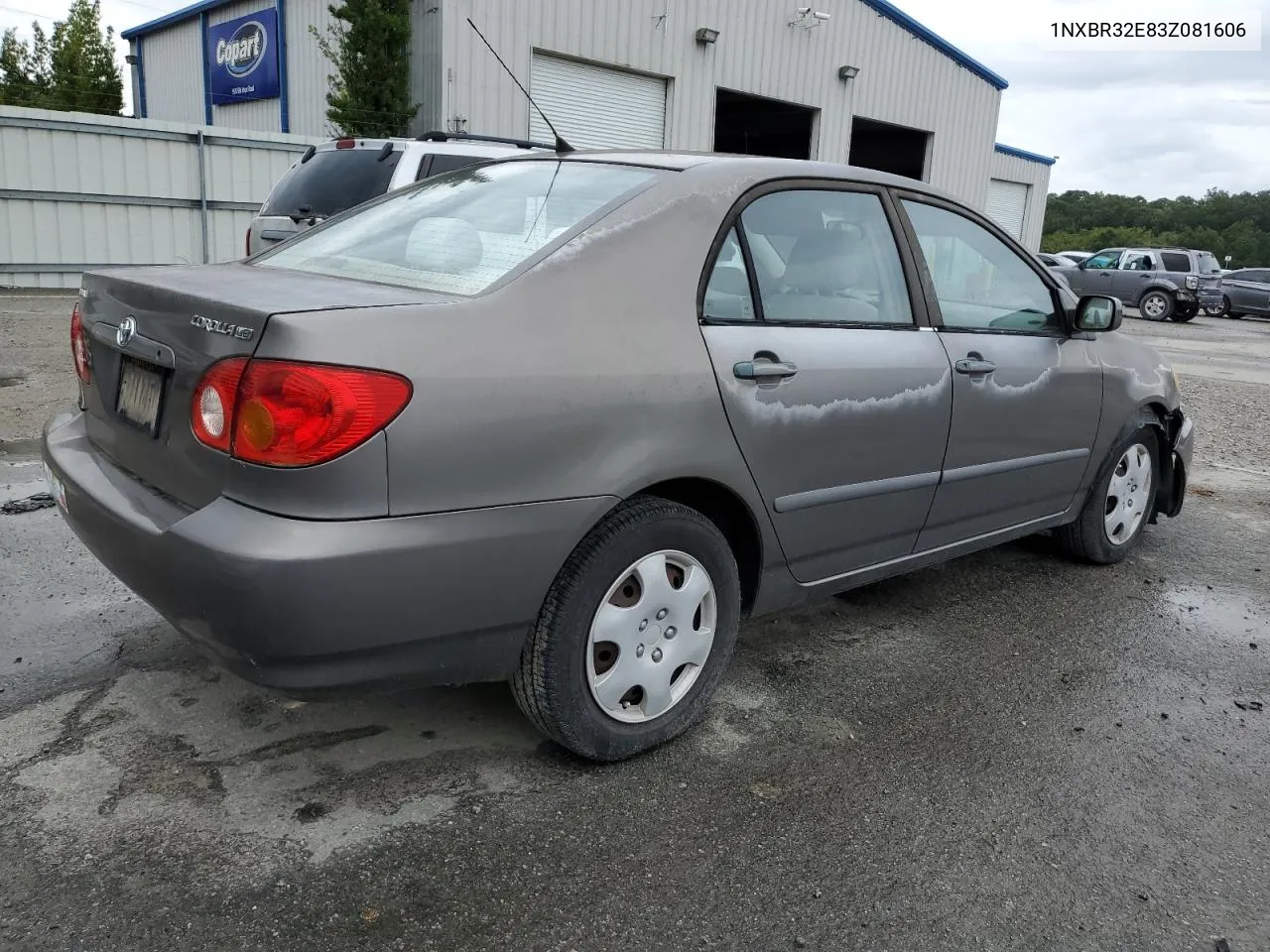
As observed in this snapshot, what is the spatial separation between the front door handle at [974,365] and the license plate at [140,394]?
7.90ft

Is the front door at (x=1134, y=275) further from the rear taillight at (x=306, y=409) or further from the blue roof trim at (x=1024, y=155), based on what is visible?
the rear taillight at (x=306, y=409)

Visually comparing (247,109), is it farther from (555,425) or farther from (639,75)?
(555,425)

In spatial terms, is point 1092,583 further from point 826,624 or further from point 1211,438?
point 1211,438

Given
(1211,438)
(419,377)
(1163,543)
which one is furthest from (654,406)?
(1211,438)

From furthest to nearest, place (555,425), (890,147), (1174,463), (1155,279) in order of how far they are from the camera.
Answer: (890,147) → (1155,279) → (1174,463) → (555,425)

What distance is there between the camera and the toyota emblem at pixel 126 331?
2600 mm

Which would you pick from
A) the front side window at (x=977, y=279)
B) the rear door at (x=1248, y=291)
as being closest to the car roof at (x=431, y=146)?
the front side window at (x=977, y=279)

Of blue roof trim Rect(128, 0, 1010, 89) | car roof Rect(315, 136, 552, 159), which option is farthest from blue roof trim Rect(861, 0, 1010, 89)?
car roof Rect(315, 136, 552, 159)

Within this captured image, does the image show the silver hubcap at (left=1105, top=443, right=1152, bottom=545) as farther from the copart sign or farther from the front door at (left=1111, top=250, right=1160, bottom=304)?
the front door at (left=1111, top=250, right=1160, bottom=304)

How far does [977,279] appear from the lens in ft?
12.7

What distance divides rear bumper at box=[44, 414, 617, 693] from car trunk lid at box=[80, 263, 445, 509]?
102mm

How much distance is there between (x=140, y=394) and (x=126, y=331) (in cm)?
18

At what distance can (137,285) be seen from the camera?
104 inches

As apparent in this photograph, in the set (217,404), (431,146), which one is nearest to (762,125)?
(431,146)
